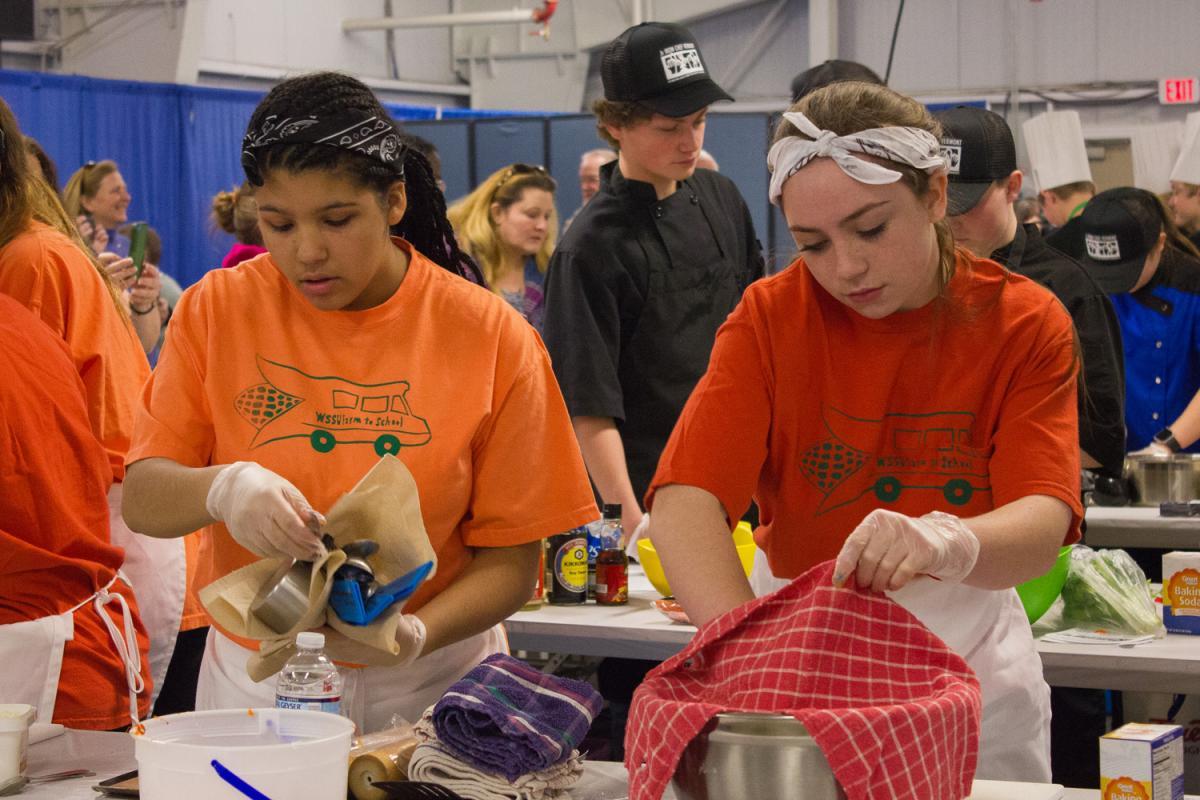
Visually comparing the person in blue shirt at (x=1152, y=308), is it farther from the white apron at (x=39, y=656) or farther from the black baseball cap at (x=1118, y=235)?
the white apron at (x=39, y=656)

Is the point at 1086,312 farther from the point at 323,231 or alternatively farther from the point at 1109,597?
the point at 323,231

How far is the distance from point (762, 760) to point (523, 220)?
439 cm

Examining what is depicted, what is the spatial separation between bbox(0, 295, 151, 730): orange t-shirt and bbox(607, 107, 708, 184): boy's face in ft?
4.80

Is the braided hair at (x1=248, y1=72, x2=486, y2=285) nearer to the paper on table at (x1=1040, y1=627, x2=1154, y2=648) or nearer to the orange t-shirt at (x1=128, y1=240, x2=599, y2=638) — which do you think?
the orange t-shirt at (x1=128, y1=240, x2=599, y2=638)

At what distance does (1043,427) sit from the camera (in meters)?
1.71

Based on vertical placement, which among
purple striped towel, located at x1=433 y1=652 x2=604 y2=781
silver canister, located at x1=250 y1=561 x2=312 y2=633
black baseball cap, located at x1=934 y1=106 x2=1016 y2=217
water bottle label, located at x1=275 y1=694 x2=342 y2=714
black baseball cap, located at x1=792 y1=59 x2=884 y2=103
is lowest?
purple striped towel, located at x1=433 y1=652 x2=604 y2=781

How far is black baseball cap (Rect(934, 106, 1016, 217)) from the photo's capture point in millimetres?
2803

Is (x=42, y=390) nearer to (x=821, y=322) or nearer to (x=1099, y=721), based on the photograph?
(x=821, y=322)

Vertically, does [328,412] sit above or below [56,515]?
above

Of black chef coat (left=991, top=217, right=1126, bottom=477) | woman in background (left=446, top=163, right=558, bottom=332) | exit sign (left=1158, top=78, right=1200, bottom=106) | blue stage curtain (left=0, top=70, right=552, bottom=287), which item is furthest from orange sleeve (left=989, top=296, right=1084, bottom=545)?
exit sign (left=1158, top=78, right=1200, bottom=106)

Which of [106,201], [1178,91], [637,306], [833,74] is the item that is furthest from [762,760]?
[1178,91]

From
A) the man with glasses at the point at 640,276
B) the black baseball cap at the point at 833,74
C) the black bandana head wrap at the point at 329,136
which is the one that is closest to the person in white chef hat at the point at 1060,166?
the black baseball cap at the point at 833,74

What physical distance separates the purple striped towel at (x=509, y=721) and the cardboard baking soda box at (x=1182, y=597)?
1.48m

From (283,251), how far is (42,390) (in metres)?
0.41
